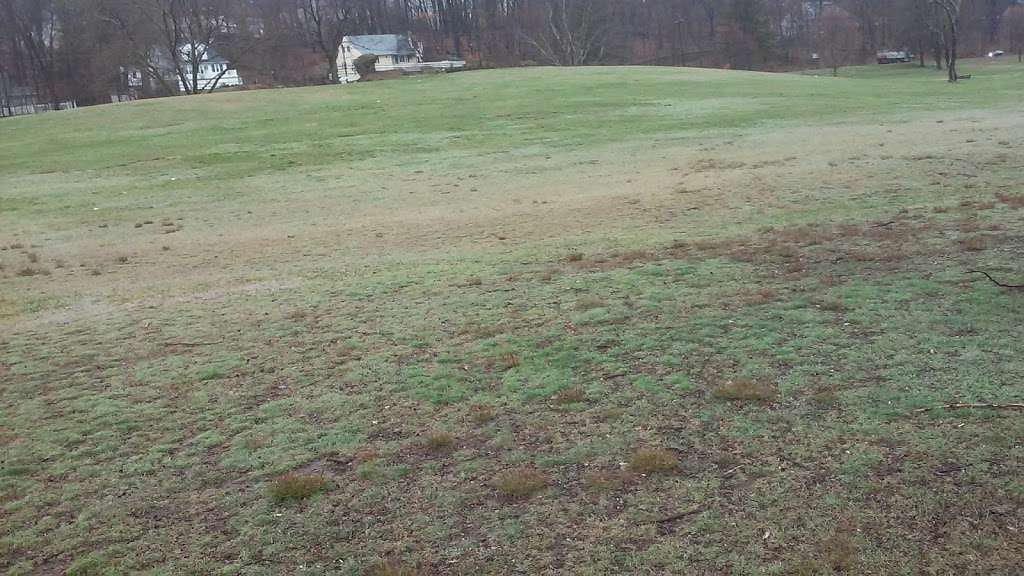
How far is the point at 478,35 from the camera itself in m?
79.5

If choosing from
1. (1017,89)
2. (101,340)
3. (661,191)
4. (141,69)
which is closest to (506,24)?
(141,69)

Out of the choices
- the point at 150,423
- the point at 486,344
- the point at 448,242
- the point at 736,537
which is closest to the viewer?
the point at 736,537

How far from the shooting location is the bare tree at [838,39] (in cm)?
6769

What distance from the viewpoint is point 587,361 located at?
5270mm

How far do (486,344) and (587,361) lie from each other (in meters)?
0.82

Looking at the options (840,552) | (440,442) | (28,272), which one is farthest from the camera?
(28,272)

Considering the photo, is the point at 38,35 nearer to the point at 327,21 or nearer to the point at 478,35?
the point at 327,21

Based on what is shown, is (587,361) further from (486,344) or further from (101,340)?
(101,340)

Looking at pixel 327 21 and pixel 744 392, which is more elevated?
pixel 327 21

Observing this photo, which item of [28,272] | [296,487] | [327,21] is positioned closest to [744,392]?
[296,487]

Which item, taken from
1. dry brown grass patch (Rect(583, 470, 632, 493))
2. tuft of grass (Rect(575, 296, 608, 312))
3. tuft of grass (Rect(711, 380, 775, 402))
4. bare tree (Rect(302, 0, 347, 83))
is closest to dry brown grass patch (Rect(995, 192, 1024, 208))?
tuft of grass (Rect(575, 296, 608, 312))

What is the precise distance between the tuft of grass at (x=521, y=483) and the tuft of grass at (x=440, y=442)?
0.44 m

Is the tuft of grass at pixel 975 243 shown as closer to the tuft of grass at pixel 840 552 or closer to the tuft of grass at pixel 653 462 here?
the tuft of grass at pixel 653 462

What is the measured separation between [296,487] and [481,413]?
3.69 ft
